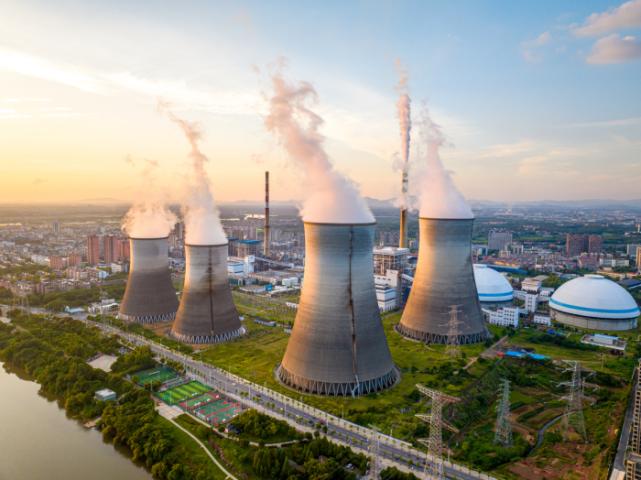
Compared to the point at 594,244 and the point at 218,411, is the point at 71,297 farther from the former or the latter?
the point at 594,244

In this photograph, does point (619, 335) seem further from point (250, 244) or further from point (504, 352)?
point (250, 244)

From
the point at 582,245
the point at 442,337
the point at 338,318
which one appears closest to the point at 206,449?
the point at 338,318

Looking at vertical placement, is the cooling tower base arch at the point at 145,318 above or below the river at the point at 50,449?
above

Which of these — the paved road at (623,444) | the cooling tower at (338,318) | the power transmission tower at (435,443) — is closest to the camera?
the power transmission tower at (435,443)

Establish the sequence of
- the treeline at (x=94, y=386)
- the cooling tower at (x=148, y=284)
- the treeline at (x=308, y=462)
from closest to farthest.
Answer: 1. the treeline at (x=308, y=462)
2. the treeline at (x=94, y=386)
3. the cooling tower at (x=148, y=284)

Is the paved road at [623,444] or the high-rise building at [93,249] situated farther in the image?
the high-rise building at [93,249]

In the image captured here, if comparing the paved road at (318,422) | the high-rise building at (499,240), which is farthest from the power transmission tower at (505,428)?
the high-rise building at (499,240)

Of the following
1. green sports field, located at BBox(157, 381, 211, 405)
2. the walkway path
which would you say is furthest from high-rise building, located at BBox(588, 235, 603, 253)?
the walkway path

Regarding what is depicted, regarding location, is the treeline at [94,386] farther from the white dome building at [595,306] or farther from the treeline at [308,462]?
the white dome building at [595,306]

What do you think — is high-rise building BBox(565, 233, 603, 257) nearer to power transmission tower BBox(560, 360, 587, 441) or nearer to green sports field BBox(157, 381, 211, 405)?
power transmission tower BBox(560, 360, 587, 441)
